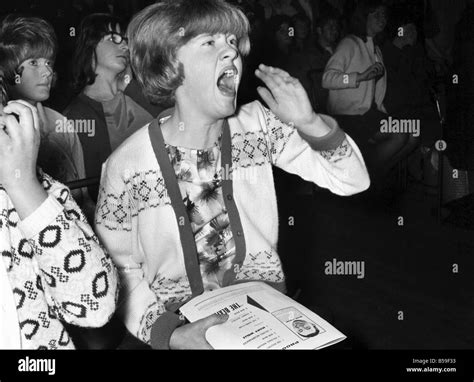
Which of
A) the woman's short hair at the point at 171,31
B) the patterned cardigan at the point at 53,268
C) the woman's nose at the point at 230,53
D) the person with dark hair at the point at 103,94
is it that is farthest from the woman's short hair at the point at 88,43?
the patterned cardigan at the point at 53,268

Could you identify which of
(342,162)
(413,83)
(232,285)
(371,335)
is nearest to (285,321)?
(232,285)

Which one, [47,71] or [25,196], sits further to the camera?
[47,71]

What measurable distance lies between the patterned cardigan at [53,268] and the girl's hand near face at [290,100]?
335 millimetres

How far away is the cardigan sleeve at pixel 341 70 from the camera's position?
1.29 m

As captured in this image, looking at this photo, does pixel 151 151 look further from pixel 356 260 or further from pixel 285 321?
pixel 356 260

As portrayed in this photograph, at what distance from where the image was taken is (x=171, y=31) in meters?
0.94

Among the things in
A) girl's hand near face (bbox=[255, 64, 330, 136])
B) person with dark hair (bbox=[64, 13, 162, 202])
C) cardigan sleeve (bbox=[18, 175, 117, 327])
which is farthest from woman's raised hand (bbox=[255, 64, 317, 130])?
cardigan sleeve (bbox=[18, 175, 117, 327])

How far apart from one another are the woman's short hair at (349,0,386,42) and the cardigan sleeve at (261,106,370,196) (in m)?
0.35

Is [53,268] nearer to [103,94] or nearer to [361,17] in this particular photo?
[103,94]

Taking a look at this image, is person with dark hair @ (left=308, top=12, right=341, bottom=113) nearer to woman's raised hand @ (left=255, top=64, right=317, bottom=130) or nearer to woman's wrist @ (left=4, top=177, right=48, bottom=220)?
woman's raised hand @ (left=255, top=64, right=317, bottom=130)

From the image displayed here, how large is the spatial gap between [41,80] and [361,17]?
2.04 ft

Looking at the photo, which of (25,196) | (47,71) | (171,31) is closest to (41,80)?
(47,71)

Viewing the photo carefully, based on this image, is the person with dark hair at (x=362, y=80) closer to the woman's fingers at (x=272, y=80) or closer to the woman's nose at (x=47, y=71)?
the woman's fingers at (x=272, y=80)

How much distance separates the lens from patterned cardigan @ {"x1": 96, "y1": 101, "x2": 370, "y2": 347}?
3.17 ft
